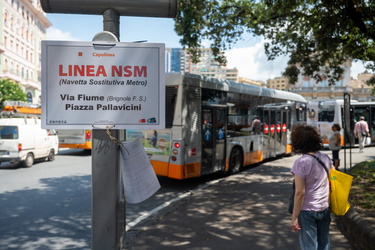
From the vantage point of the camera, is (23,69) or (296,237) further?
(23,69)

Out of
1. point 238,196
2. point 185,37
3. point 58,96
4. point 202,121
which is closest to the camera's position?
point 58,96

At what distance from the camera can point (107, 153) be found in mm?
2305

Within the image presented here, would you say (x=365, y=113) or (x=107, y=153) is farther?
(x=365, y=113)

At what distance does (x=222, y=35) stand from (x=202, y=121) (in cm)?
548

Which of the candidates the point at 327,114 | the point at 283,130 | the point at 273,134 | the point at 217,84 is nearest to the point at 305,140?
the point at 217,84

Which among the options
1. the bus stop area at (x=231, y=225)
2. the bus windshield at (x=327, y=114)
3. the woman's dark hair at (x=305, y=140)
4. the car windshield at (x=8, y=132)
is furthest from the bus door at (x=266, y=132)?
the bus windshield at (x=327, y=114)

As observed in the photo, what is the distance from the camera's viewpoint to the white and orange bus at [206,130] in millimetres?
8734

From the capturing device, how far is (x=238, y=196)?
784 centimetres

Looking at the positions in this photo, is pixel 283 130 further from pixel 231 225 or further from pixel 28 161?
pixel 28 161

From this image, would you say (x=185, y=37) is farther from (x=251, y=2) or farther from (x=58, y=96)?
(x=58, y=96)

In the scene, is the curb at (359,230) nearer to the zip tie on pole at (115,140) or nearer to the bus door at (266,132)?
the zip tie on pole at (115,140)

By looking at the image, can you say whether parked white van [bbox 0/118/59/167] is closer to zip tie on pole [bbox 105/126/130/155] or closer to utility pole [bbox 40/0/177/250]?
utility pole [bbox 40/0/177/250]

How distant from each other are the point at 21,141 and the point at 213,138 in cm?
733

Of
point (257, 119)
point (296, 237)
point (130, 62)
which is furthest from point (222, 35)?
point (130, 62)
